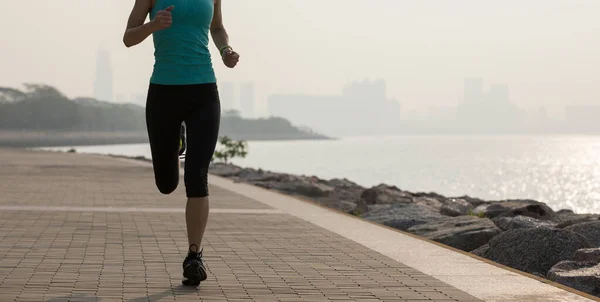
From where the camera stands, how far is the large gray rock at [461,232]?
10.8 m

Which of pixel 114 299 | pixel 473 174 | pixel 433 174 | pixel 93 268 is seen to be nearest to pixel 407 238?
pixel 93 268

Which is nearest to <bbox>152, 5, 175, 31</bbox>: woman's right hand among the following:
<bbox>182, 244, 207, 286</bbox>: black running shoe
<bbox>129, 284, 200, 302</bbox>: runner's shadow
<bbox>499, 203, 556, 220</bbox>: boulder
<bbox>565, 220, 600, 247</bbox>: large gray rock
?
<bbox>182, 244, 207, 286</bbox>: black running shoe

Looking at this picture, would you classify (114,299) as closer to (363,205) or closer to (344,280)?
(344,280)

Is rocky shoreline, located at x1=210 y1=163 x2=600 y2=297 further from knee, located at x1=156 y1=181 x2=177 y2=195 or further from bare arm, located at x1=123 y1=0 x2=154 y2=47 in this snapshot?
bare arm, located at x1=123 y1=0 x2=154 y2=47

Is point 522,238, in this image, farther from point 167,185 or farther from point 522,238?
point 167,185

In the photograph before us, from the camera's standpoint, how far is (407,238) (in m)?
10.3

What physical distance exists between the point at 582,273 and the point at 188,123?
3.15 metres

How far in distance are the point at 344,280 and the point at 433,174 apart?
97526 mm

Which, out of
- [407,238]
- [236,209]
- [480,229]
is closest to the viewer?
[407,238]

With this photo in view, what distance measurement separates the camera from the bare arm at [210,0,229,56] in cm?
709

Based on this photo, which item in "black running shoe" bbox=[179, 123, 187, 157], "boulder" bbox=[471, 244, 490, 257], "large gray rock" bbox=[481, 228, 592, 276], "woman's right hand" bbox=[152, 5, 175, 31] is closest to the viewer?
"woman's right hand" bbox=[152, 5, 175, 31]

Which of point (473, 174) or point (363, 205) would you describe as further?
point (473, 174)

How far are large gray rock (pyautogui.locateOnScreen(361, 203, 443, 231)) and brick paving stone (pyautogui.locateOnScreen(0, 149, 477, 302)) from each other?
1346 millimetres

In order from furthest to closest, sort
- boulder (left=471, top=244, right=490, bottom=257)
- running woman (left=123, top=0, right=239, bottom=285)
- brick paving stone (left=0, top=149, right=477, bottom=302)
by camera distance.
→ boulder (left=471, top=244, right=490, bottom=257)
running woman (left=123, top=0, right=239, bottom=285)
brick paving stone (left=0, top=149, right=477, bottom=302)
